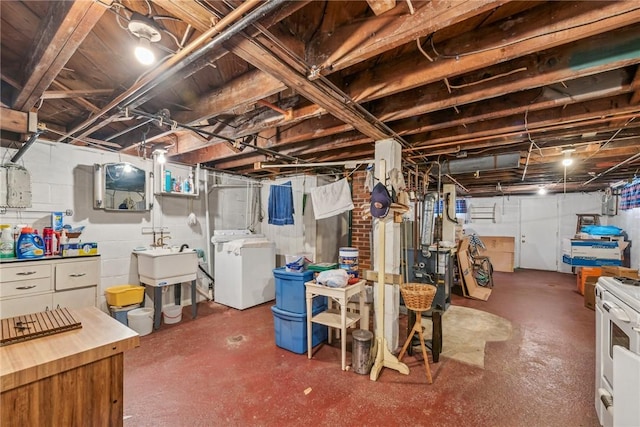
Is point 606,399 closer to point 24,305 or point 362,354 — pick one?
point 362,354

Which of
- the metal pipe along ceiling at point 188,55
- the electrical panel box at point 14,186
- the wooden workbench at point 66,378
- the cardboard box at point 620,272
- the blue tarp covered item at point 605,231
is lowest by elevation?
the cardboard box at point 620,272

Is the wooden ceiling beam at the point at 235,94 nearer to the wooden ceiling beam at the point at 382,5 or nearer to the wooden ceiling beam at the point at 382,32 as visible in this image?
the wooden ceiling beam at the point at 382,32

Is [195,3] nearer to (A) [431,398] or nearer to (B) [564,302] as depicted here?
(A) [431,398]

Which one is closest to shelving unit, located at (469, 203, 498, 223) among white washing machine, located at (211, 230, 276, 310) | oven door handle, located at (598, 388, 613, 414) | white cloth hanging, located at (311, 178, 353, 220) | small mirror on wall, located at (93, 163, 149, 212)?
white cloth hanging, located at (311, 178, 353, 220)

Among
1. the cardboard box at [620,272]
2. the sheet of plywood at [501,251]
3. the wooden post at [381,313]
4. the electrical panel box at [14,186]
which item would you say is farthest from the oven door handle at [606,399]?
the sheet of plywood at [501,251]

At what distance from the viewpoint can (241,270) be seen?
4.25 metres

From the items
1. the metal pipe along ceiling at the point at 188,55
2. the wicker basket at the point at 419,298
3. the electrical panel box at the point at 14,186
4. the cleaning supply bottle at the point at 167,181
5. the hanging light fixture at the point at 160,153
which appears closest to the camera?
the metal pipe along ceiling at the point at 188,55

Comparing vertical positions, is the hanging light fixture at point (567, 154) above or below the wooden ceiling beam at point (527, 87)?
below

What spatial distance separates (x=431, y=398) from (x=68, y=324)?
2.51 m

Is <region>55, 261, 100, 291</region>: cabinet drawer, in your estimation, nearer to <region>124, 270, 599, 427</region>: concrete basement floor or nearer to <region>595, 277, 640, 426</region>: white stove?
<region>124, 270, 599, 427</region>: concrete basement floor

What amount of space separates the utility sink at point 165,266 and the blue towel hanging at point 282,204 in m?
1.45

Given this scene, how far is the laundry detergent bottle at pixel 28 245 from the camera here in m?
2.71

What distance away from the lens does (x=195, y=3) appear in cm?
112

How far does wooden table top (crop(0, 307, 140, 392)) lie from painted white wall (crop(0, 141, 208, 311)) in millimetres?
2463
